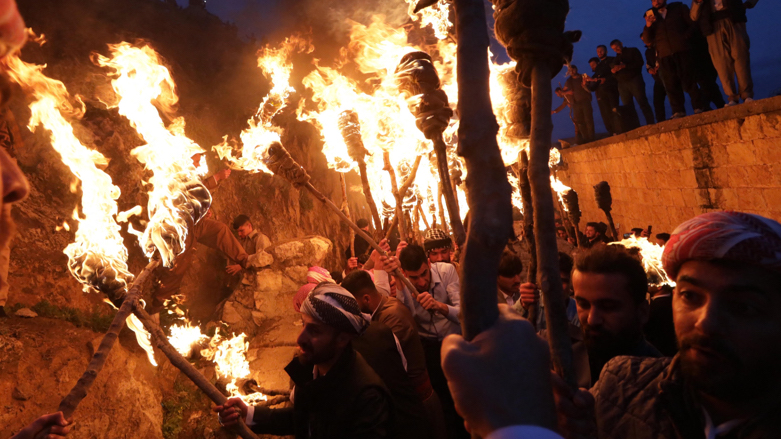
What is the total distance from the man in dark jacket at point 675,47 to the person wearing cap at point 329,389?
9.40 m

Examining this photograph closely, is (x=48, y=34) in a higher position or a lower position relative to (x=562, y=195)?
higher

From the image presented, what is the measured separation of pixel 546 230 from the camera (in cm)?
136

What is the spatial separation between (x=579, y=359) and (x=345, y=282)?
2713 mm

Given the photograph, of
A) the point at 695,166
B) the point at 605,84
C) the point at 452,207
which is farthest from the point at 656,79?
the point at 452,207

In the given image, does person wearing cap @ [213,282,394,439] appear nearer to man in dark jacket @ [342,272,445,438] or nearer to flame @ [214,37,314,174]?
man in dark jacket @ [342,272,445,438]

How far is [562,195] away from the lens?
6.58 metres

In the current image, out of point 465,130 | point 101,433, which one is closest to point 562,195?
point 465,130

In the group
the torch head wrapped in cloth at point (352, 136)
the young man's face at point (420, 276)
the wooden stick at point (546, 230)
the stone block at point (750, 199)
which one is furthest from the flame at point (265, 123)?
the stone block at point (750, 199)

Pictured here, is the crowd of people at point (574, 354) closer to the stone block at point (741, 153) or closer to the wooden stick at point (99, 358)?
the wooden stick at point (99, 358)

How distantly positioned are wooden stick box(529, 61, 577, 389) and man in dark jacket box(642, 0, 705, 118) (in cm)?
952

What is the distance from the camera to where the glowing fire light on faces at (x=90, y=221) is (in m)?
3.02

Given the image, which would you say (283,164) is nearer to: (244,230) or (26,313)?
(26,313)

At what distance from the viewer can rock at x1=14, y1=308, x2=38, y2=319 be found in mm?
5713

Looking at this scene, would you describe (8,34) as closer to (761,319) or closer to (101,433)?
(761,319)
